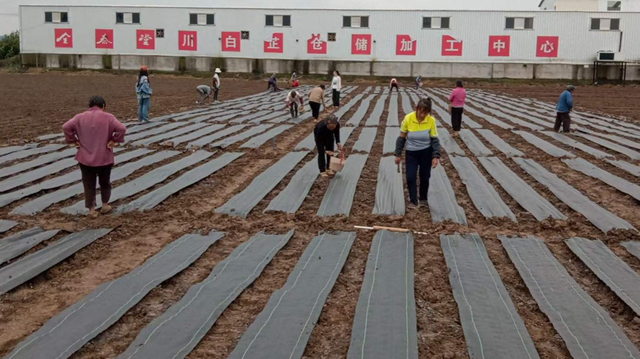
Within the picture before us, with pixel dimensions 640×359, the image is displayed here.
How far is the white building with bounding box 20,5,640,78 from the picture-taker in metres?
37.1

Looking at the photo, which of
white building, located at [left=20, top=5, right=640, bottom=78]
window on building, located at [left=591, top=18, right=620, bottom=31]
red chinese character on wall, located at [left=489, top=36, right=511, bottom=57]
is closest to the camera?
window on building, located at [left=591, top=18, right=620, bottom=31]

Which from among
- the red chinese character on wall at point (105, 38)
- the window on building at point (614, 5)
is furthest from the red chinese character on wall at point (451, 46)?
the red chinese character on wall at point (105, 38)

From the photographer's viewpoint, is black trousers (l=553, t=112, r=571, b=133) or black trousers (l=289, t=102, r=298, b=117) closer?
black trousers (l=553, t=112, r=571, b=133)

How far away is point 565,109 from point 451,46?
27.0 m

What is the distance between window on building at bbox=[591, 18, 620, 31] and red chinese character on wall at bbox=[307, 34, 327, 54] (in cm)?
1765

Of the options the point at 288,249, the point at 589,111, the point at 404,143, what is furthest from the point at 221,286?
the point at 589,111

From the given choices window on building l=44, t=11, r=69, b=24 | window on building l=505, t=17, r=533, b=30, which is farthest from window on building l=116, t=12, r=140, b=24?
window on building l=505, t=17, r=533, b=30

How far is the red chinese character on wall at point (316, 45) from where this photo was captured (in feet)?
127

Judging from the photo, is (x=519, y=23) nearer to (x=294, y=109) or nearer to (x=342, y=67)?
(x=342, y=67)

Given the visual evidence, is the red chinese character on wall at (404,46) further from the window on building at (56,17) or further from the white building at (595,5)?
the window on building at (56,17)

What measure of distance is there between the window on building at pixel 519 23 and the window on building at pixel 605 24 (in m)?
3.96

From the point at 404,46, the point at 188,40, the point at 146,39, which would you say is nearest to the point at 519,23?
the point at 404,46

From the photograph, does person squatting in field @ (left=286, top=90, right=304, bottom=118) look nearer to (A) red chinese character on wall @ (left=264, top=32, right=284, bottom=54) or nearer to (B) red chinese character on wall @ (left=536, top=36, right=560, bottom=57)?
(A) red chinese character on wall @ (left=264, top=32, right=284, bottom=54)

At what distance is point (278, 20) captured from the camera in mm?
39125
